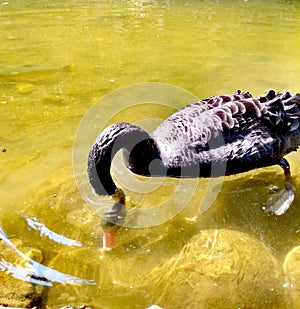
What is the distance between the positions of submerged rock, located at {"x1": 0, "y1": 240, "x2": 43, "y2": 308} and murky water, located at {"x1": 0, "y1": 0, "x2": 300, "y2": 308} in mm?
61

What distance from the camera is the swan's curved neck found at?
260 cm

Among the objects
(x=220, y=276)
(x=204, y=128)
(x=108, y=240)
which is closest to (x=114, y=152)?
(x=108, y=240)

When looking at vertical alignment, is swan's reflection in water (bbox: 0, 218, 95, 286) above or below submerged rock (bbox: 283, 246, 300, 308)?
above

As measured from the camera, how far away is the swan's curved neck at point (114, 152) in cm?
260

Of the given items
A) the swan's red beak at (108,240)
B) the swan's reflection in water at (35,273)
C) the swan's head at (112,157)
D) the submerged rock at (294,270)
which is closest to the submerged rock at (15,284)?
the swan's reflection in water at (35,273)

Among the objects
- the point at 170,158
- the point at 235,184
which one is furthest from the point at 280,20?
the point at 170,158

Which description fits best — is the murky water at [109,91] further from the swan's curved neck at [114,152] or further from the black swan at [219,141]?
the swan's curved neck at [114,152]

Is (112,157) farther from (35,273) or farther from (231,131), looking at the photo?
(231,131)

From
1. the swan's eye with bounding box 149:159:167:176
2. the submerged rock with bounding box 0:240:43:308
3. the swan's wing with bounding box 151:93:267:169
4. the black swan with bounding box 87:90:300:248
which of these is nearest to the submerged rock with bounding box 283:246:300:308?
the black swan with bounding box 87:90:300:248

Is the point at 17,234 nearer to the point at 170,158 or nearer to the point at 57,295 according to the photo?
the point at 57,295

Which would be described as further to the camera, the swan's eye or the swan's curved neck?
the swan's eye

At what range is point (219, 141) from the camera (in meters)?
3.35

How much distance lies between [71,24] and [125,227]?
22.5 ft

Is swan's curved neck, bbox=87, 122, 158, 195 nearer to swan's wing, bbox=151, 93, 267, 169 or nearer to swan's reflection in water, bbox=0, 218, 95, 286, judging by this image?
swan's wing, bbox=151, 93, 267, 169
